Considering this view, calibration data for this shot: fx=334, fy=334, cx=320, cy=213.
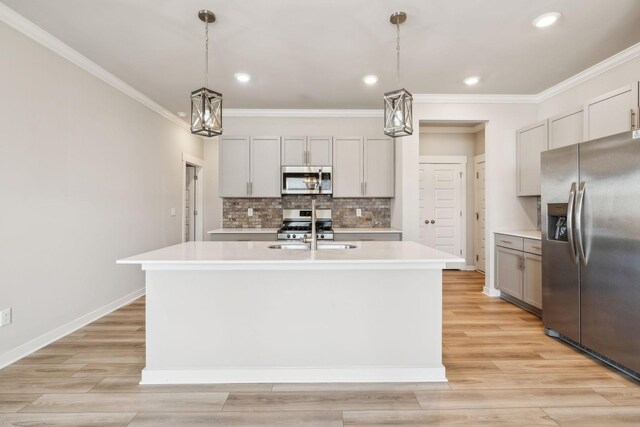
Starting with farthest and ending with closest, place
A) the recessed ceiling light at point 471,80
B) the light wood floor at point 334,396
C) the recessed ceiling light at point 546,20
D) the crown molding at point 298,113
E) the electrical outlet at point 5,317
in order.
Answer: the crown molding at point 298,113
the recessed ceiling light at point 471,80
the recessed ceiling light at point 546,20
the electrical outlet at point 5,317
the light wood floor at point 334,396

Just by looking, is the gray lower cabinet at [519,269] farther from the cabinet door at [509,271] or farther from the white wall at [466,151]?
the white wall at [466,151]

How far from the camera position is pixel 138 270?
13.8 ft

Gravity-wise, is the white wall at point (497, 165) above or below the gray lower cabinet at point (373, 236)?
above

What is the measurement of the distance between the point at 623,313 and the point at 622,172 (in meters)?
0.96

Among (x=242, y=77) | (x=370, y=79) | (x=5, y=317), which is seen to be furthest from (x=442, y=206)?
(x=5, y=317)

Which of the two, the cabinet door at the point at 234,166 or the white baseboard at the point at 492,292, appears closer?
the white baseboard at the point at 492,292

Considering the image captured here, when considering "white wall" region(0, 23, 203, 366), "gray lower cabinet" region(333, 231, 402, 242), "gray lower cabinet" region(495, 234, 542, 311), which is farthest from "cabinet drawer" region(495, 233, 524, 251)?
"white wall" region(0, 23, 203, 366)

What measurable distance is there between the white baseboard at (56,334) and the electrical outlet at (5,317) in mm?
223

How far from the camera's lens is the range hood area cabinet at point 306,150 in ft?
15.5

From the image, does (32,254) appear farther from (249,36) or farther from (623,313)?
(623,313)

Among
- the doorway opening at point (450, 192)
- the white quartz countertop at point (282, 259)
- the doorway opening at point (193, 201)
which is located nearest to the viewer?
the white quartz countertop at point (282, 259)

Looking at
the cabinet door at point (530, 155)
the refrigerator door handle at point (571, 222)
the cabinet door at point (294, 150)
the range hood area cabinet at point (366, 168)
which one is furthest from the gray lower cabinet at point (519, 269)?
the cabinet door at point (294, 150)

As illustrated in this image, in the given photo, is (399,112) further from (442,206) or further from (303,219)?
(442,206)

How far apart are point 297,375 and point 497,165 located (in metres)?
3.62
